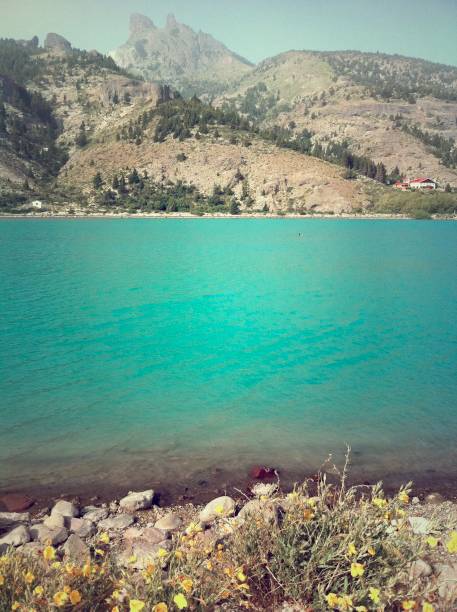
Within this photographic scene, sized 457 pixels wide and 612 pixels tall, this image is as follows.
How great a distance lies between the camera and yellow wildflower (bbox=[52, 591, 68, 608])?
3666mm

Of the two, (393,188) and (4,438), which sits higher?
(393,188)

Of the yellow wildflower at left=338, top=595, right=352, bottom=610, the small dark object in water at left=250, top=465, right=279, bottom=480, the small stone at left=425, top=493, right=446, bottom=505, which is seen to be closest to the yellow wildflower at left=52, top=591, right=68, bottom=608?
the yellow wildflower at left=338, top=595, right=352, bottom=610

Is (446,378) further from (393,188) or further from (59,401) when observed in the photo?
(393,188)

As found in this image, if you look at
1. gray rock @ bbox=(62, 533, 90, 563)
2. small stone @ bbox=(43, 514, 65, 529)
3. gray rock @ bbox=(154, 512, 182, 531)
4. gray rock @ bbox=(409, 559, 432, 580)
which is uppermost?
gray rock @ bbox=(409, 559, 432, 580)

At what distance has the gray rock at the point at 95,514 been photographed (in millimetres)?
7438

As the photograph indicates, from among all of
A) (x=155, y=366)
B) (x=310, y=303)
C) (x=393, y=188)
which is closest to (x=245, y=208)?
(x=393, y=188)

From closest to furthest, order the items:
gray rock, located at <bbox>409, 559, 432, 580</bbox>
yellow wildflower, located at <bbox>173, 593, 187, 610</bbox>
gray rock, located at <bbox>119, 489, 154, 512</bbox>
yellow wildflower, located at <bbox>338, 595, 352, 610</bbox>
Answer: yellow wildflower, located at <bbox>173, 593, 187, 610</bbox>, yellow wildflower, located at <bbox>338, 595, 352, 610</bbox>, gray rock, located at <bbox>409, 559, 432, 580</bbox>, gray rock, located at <bbox>119, 489, 154, 512</bbox>

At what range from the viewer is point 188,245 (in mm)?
62344

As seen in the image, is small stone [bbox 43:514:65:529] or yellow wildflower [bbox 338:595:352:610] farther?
small stone [bbox 43:514:65:529]

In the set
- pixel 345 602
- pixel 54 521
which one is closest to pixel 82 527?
pixel 54 521

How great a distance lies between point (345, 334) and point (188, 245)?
4393cm

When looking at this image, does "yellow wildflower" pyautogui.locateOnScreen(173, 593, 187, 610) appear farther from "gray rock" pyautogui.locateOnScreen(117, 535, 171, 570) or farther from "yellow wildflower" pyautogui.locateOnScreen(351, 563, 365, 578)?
"gray rock" pyautogui.locateOnScreen(117, 535, 171, 570)

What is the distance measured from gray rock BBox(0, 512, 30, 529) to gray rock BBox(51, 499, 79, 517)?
446mm

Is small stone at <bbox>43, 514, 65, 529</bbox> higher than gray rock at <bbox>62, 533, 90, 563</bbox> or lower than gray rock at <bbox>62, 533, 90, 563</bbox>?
lower
